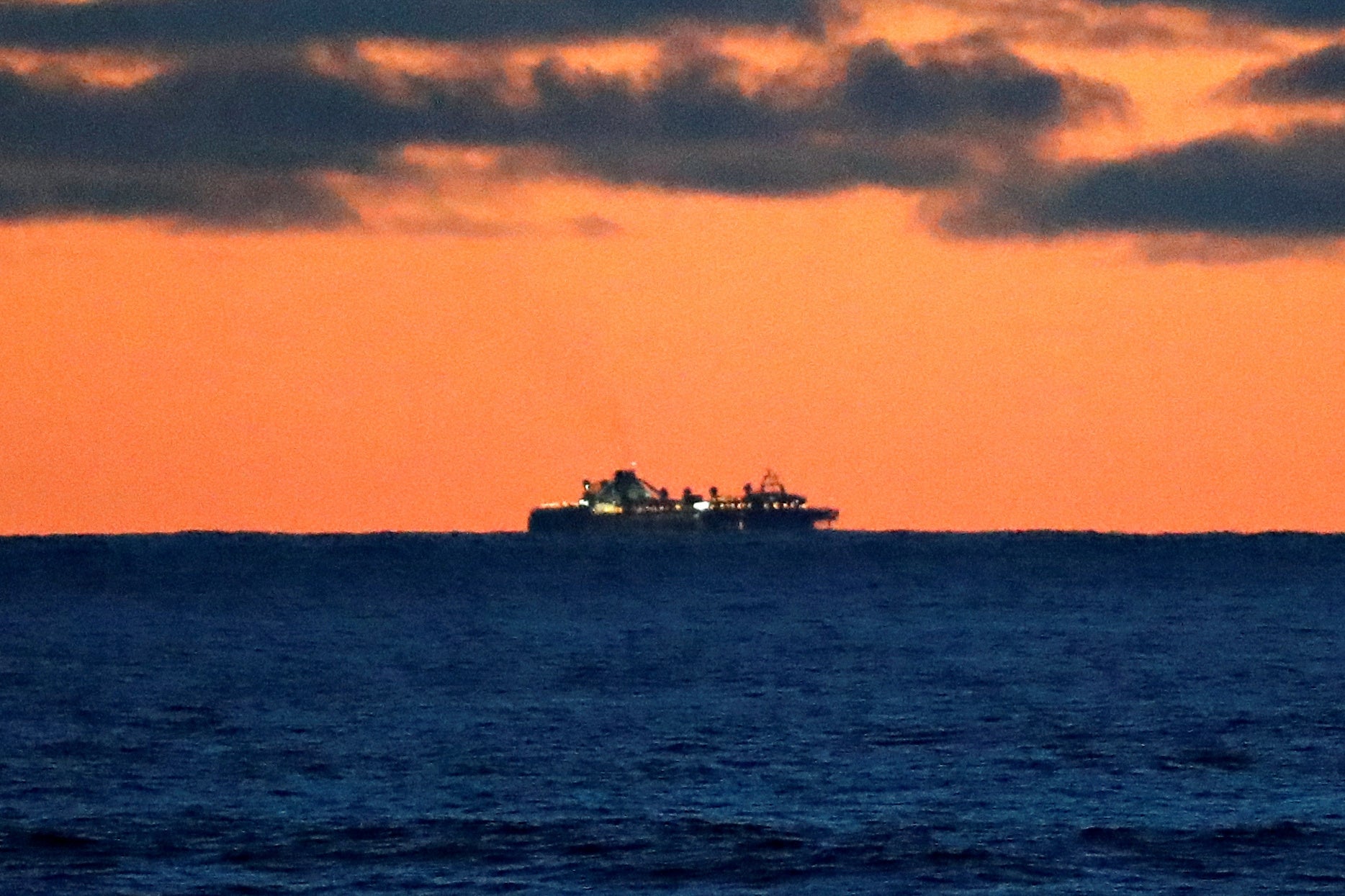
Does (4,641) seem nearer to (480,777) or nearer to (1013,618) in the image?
(1013,618)

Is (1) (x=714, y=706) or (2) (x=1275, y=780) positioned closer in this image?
(2) (x=1275, y=780)

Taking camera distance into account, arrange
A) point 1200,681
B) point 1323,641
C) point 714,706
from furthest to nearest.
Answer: point 1323,641, point 1200,681, point 714,706

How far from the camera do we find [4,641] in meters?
122

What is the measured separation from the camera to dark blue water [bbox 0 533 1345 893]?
4906 cm

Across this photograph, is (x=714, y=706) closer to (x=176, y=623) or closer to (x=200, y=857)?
(x=200, y=857)

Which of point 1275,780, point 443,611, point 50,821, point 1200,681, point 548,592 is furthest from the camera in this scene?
point 548,592

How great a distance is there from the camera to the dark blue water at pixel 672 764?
49.1 meters

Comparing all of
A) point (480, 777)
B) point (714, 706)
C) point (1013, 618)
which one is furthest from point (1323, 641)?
point (480, 777)

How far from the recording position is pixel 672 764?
Result: 64.8m

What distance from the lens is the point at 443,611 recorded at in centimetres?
15775

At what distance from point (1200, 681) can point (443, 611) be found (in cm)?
7222

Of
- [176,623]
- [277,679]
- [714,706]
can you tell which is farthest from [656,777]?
[176,623]

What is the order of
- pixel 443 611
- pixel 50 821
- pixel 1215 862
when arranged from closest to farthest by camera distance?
pixel 1215 862 < pixel 50 821 < pixel 443 611

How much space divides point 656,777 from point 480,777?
4.25 m
